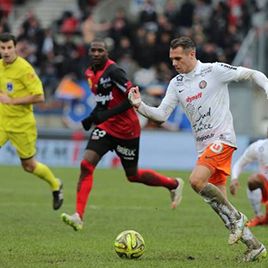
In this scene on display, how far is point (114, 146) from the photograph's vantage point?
12648mm

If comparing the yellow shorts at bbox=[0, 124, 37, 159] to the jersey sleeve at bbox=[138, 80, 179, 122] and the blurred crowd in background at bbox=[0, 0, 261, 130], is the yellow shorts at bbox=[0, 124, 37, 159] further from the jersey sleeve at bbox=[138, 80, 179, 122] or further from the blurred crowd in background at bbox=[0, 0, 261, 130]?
the blurred crowd in background at bbox=[0, 0, 261, 130]

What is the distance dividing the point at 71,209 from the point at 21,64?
8.70 ft

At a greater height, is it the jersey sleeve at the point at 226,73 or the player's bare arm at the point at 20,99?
the jersey sleeve at the point at 226,73

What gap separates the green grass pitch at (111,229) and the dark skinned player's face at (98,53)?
221cm

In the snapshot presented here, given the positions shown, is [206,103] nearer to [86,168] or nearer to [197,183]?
[197,183]

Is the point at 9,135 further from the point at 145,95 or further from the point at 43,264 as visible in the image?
the point at 145,95

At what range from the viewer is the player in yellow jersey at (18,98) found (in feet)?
43.0

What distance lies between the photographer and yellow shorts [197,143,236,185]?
30.9 ft

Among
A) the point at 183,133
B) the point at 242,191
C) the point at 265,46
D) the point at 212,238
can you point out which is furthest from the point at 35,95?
the point at 265,46

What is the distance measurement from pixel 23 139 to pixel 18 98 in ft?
2.64

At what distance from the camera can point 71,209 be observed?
14.6 meters

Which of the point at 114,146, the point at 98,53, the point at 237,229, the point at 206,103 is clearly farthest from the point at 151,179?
the point at 237,229

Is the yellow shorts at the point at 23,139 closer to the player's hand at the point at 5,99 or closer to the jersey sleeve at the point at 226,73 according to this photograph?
the player's hand at the point at 5,99

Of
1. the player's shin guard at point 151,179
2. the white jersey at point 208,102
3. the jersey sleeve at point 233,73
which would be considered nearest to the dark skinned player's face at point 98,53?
the player's shin guard at point 151,179
